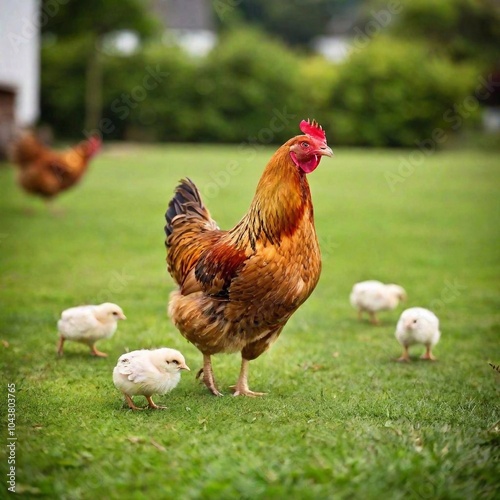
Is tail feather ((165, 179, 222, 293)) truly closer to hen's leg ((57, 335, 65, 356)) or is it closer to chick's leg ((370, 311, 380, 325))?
hen's leg ((57, 335, 65, 356))

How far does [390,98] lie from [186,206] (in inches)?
1362

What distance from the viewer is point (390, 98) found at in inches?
1543

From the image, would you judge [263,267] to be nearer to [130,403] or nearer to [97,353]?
[130,403]

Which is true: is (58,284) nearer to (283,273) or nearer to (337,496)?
(283,273)

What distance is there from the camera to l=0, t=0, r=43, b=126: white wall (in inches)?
989

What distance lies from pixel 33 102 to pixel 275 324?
27.1 meters

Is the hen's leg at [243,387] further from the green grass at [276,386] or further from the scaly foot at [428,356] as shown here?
the scaly foot at [428,356]

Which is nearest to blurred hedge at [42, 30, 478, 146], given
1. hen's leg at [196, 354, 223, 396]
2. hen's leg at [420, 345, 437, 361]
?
hen's leg at [420, 345, 437, 361]

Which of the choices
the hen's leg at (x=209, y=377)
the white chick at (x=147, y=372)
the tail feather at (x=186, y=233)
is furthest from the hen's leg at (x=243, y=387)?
the tail feather at (x=186, y=233)

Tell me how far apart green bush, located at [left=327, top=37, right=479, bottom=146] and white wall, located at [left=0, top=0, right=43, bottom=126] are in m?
16.7

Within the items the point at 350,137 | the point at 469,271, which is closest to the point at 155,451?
the point at 469,271

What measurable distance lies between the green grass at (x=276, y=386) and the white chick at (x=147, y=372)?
0.21m

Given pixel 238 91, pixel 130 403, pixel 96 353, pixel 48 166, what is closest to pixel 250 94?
pixel 238 91

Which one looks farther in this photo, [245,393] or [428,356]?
[428,356]
